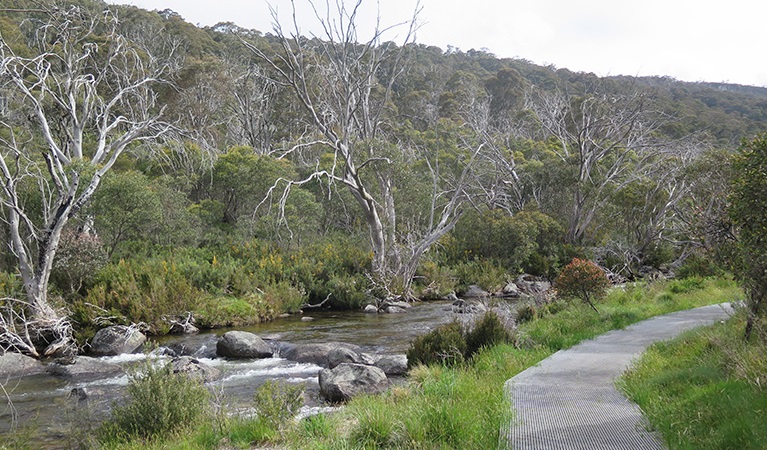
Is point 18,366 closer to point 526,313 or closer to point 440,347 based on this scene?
point 440,347

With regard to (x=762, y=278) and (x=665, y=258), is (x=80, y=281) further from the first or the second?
(x=665, y=258)

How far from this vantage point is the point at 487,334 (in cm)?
962

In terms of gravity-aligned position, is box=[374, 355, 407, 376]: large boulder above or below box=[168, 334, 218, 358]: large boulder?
above

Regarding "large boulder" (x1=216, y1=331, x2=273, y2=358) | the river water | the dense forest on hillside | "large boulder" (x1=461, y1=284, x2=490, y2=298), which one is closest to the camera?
the river water

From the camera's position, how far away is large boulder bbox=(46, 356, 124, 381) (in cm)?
1046

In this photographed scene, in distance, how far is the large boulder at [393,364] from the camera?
32.8 feet

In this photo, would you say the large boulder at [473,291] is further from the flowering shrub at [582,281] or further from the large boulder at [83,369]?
the large boulder at [83,369]

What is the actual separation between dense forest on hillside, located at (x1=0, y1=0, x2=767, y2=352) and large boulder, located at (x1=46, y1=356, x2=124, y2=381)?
6.95ft

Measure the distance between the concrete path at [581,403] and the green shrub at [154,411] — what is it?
3829 millimetres

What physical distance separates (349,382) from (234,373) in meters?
3.13

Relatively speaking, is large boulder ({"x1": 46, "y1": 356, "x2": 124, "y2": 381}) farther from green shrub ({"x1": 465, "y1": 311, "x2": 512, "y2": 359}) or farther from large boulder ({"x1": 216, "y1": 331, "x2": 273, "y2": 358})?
green shrub ({"x1": 465, "y1": 311, "x2": 512, "y2": 359})

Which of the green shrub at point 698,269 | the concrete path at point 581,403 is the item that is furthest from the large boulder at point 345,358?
the green shrub at point 698,269

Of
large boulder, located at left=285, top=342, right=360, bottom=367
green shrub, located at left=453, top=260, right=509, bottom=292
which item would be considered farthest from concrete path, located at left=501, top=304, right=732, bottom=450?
green shrub, located at left=453, top=260, right=509, bottom=292

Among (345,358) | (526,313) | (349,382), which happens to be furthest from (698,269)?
(349,382)
